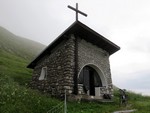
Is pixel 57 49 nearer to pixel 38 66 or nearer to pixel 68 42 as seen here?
pixel 68 42

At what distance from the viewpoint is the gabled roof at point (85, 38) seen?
19156 mm

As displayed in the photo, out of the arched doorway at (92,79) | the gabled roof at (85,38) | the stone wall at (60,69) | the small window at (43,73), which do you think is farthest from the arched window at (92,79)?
the small window at (43,73)

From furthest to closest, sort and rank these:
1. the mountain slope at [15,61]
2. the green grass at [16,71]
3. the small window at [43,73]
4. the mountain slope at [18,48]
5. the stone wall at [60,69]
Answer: the mountain slope at [18,48], the mountain slope at [15,61], the green grass at [16,71], the small window at [43,73], the stone wall at [60,69]

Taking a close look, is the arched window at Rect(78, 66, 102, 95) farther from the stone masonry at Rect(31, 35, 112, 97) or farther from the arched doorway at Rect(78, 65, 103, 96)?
the stone masonry at Rect(31, 35, 112, 97)

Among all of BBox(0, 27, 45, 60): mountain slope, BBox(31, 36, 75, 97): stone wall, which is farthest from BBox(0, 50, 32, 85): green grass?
BBox(0, 27, 45, 60): mountain slope

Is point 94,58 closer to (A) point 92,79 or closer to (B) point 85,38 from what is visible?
(B) point 85,38

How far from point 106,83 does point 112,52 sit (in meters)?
3.89

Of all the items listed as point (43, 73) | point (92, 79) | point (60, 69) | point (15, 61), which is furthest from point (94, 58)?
point (15, 61)

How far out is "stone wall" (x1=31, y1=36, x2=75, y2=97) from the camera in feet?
60.0

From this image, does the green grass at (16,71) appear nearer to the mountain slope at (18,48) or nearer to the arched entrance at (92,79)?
the arched entrance at (92,79)

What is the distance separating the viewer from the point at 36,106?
14516 millimetres

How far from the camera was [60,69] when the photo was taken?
19266mm

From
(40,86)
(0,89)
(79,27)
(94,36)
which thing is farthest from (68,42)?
(0,89)

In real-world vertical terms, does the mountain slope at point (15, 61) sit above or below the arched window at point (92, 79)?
above
